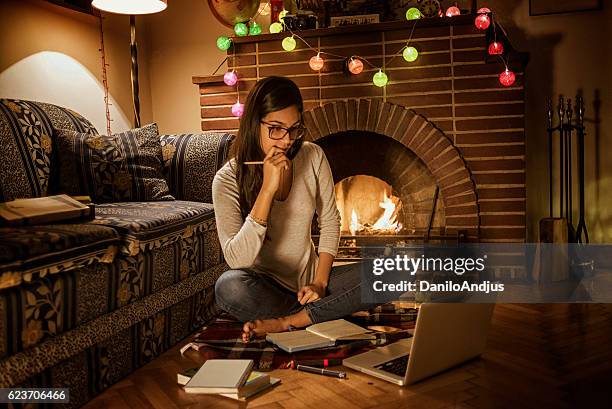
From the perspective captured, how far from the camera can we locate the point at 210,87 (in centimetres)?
302

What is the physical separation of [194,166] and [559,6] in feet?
6.51

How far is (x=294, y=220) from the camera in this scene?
1.79 meters

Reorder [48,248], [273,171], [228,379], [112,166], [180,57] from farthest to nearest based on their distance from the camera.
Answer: [180,57] < [112,166] < [273,171] < [228,379] < [48,248]

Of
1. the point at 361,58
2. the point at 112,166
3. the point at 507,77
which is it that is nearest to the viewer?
the point at 112,166

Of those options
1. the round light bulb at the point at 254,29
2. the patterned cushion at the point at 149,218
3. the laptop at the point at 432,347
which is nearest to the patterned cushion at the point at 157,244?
the patterned cushion at the point at 149,218

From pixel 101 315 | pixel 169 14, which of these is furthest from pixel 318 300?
pixel 169 14

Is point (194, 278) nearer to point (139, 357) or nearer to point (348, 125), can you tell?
point (139, 357)

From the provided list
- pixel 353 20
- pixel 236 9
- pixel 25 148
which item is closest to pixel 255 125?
pixel 25 148

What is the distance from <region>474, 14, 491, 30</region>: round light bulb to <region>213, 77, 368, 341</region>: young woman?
4.15 feet

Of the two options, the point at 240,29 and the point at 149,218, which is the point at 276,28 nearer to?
the point at 240,29

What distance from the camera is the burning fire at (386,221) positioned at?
9.93 ft

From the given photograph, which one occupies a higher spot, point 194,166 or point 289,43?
point 289,43

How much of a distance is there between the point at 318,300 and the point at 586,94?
199 centimetres

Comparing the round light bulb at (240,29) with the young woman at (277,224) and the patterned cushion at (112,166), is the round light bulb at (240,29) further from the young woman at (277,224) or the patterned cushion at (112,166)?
the young woman at (277,224)
